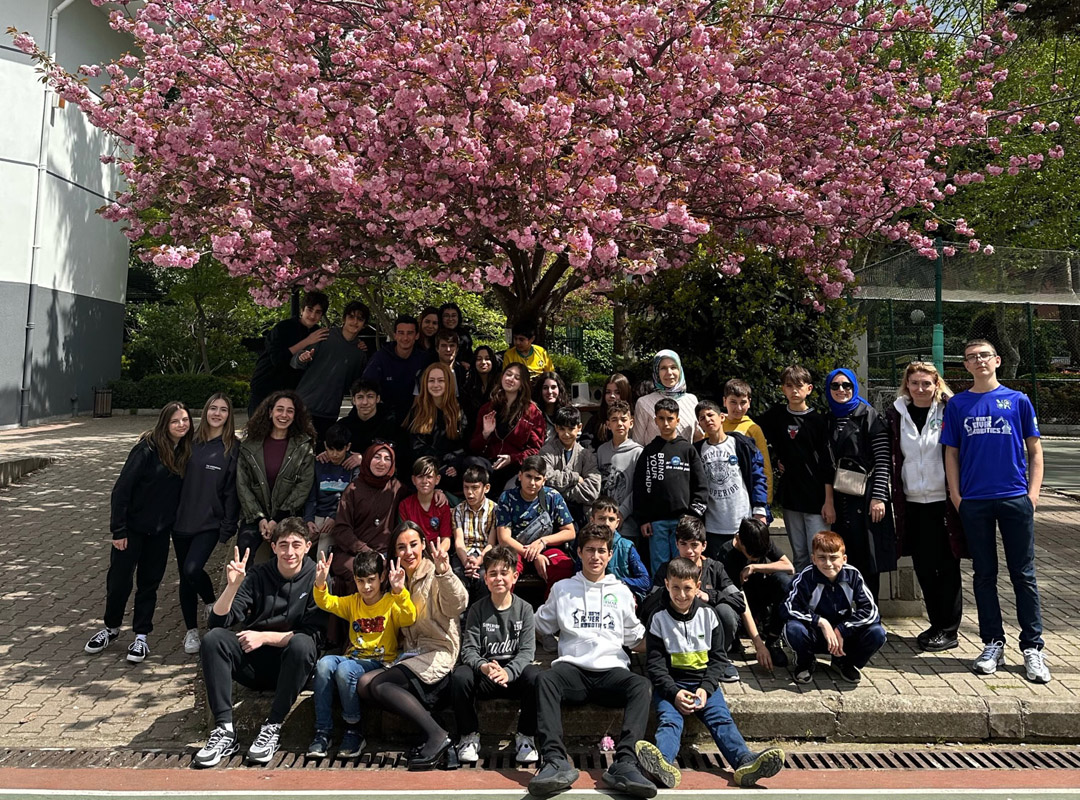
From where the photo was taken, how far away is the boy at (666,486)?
598 cm

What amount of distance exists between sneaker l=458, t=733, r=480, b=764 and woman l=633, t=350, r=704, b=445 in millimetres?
2763

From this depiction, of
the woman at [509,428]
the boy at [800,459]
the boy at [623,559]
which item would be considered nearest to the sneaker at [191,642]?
the woman at [509,428]

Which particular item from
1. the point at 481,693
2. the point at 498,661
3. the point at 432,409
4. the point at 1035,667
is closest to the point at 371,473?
the point at 432,409

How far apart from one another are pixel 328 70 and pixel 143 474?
4656 mm

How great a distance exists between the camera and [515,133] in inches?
283

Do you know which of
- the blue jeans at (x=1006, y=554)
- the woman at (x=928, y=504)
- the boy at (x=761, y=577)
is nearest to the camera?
the blue jeans at (x=1006, y=554)

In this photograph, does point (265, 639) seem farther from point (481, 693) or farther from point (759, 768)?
point (759, 768)

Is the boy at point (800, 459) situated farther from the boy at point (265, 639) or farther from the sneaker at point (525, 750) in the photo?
the boy at point (265, 639)

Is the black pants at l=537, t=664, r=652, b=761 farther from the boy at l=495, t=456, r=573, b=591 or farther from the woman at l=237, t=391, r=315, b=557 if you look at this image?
the woman at l=237, t=391, r=315, b=557

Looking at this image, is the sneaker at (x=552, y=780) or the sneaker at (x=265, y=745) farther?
the sneaker at (x=265, y=745)

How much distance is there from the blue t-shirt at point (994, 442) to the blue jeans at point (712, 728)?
2.24 m

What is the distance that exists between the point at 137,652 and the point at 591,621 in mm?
3357

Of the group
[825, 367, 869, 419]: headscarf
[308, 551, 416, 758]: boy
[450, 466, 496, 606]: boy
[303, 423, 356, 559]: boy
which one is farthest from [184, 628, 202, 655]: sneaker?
[825, 367, 869, 419]: headscarf

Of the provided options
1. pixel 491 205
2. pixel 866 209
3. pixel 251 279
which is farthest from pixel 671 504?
pixel 251 279
